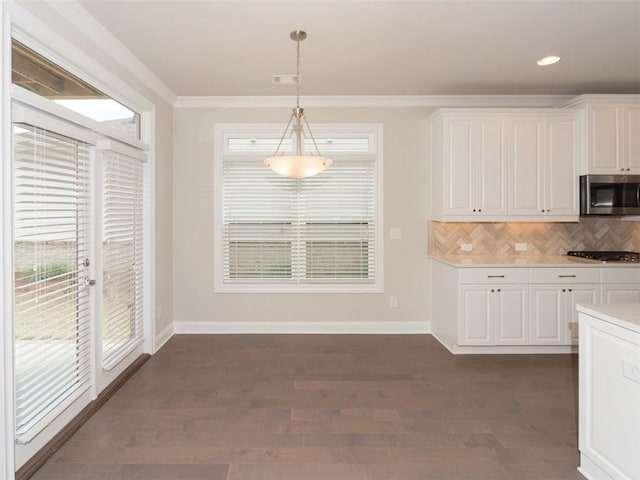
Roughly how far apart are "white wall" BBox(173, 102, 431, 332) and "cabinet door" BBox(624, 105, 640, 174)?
1974mm

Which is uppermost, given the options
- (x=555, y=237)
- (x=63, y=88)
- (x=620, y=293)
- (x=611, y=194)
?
(x=63, y=88)

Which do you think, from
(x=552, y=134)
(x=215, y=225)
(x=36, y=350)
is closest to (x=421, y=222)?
(x=552, y=134)

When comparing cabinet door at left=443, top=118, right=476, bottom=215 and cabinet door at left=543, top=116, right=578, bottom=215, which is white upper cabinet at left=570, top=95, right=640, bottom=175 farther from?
cabinet door at left=443, top=118, right=476, bottom=215

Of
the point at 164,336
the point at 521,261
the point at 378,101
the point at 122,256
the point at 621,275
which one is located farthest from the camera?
the point at 378,101

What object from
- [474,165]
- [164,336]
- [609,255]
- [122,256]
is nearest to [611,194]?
[609,255]

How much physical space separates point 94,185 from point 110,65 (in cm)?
97

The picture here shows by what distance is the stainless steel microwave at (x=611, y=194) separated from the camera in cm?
427

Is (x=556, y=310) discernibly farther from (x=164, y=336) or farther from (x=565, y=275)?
(x=164, y=336)

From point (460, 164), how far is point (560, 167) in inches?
41.2

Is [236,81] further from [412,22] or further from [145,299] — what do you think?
[145,299]

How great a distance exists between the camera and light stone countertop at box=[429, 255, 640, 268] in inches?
159

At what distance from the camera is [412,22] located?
9.71 ft

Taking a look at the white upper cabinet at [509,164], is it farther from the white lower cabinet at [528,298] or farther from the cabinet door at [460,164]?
the white lower cabinet at [528,298]

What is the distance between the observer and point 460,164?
4348mm
